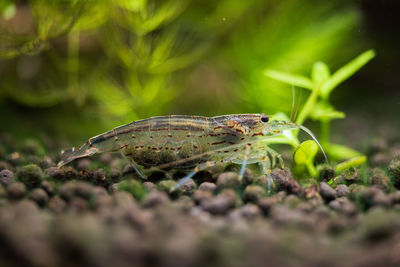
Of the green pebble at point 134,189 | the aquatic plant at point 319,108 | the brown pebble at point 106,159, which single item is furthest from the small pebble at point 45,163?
the aquatic plant at point 319,108

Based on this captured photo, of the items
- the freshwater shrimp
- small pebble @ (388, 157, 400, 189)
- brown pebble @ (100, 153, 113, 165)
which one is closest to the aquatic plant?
the freshwater shrimp

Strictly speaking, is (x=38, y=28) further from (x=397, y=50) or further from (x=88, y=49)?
(x=397, y=50)

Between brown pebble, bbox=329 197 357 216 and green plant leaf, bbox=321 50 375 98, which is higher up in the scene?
green plant leaf, bbox=321 50 375 98

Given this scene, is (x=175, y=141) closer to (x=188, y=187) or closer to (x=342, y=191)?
(x=188, y=187)

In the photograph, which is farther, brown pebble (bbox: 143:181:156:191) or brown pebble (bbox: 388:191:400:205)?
brown pebble (bbox: 143:181:156:191)

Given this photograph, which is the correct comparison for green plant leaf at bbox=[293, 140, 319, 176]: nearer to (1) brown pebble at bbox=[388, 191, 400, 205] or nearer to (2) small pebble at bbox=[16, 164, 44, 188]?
(1) brown pebble at bbox=[388, 191, 400, 205]

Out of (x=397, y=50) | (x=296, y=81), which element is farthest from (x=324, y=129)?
(x=397, y=50)

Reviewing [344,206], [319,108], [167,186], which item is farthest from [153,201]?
[319,108]
